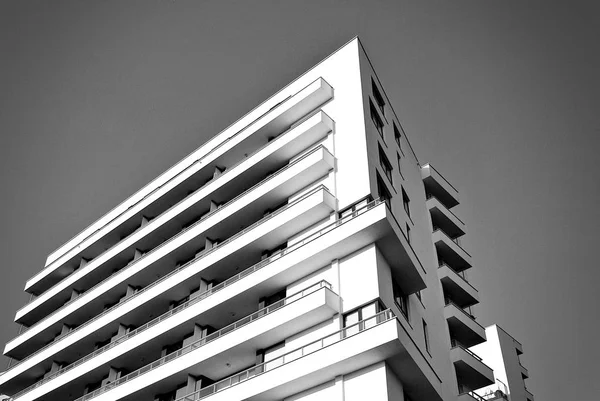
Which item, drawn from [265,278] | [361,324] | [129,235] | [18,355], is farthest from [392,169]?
[18,355]

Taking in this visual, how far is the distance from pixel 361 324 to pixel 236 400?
7.33 meters

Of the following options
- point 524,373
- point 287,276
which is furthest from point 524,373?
point 287,276

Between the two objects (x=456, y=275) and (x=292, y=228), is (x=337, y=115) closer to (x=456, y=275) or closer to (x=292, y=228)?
(x=292, y=228)

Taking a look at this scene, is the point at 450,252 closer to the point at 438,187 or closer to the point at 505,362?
the point at 438,187

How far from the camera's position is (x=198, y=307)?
35.0m

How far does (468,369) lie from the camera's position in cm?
3844

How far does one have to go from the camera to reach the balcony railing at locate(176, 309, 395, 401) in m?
26.2

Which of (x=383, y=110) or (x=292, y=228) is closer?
(x=292, y=228)

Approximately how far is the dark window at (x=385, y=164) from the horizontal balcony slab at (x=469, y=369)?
12.0 meters

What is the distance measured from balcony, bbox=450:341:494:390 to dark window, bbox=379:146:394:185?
1194cm

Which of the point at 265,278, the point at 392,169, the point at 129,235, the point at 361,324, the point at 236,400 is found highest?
the point at 129,235

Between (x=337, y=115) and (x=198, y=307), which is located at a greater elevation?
(x=337, y=115)

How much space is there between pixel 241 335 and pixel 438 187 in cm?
2450

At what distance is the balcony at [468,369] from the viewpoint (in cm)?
3797
